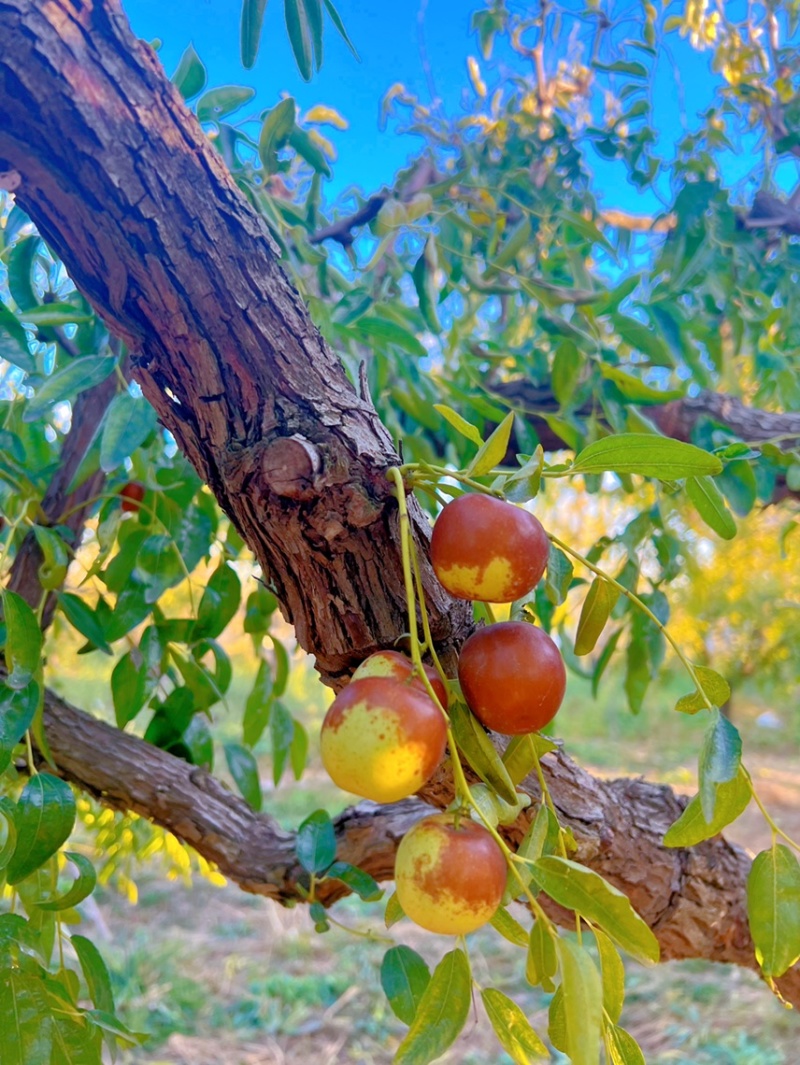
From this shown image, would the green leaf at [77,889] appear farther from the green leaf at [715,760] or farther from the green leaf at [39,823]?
the green leaf at [715,760]

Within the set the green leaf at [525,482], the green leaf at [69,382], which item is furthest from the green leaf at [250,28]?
the green leaf at [525,482]

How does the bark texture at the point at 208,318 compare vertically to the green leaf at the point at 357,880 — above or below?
above

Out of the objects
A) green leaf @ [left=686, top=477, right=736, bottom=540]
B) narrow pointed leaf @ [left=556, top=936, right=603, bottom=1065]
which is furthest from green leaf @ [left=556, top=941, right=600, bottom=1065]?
green leaf @ [left=686, top=477, right=736, bottom=540]

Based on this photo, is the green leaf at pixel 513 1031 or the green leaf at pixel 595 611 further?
the green leaf at pixel 595 611

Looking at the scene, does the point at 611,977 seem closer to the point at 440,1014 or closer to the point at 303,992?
the point at 440,1014

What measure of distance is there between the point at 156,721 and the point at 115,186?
0.64 m

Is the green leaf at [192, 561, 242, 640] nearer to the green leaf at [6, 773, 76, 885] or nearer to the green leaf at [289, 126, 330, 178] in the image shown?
the green leaf at [6, 773, 76, 885]

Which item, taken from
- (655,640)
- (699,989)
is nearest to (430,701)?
(655,640)

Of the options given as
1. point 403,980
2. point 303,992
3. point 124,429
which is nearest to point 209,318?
point 124,429

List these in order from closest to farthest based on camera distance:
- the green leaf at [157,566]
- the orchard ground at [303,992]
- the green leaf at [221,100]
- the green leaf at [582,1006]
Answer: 1. the green leaf at [582,1006]
2. the green leaf at [157,566]
3. the green leaf at [221,100]
4. the orchard ground at [303,992]

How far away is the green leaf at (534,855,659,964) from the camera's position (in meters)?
0.37

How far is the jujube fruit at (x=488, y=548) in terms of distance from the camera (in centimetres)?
42

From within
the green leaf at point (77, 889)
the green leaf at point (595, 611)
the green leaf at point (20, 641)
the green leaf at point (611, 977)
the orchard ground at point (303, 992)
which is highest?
the green leaf at point (595, 611)

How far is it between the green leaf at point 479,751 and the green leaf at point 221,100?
2.52 feet
